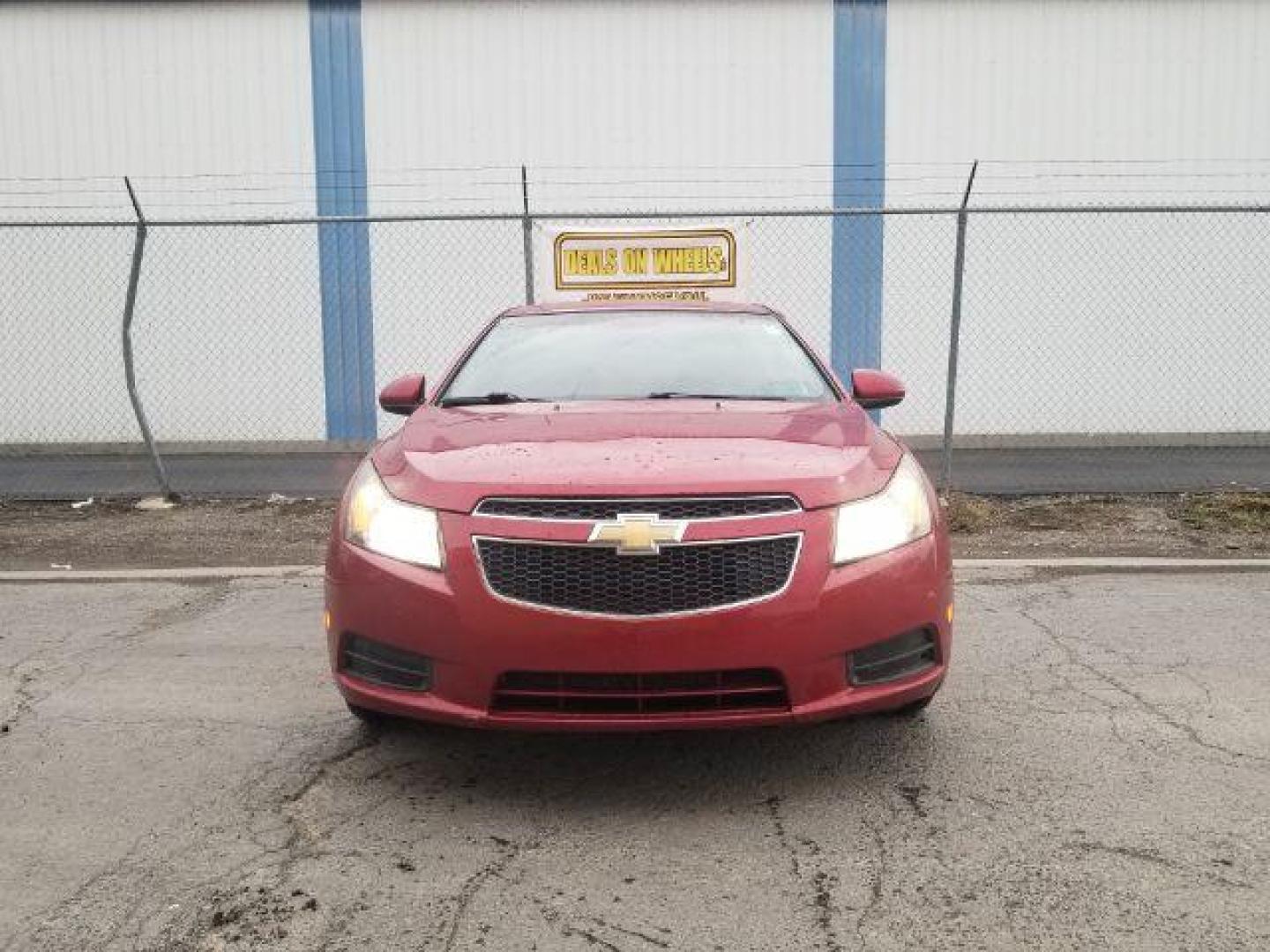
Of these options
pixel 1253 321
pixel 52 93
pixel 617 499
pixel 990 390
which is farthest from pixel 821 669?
pixel 52 93

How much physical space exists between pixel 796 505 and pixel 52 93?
40.8 feet

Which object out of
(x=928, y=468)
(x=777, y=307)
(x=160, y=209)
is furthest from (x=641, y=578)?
(x=160, y=209)

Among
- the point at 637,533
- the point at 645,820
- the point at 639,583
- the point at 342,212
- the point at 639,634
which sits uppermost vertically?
the point at 342,212

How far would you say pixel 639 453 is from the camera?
3.29m

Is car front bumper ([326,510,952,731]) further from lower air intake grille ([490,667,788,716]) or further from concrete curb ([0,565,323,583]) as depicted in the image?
concrete curb ([0,565,323,583])

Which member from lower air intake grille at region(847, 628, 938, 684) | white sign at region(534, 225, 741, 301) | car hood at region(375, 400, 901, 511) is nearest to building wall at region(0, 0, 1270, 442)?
white sign at region(534, 225, 741, 301)

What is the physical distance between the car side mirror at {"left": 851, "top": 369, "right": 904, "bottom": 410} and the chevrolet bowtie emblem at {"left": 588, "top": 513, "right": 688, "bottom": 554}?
176 centimetres

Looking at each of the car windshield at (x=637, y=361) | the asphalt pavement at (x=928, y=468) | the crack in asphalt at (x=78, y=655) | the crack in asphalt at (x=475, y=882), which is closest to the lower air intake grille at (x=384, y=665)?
the crack in asphalt at (x=475, y=882)

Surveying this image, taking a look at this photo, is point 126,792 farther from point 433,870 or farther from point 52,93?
point 52,93

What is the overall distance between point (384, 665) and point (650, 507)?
86 cm

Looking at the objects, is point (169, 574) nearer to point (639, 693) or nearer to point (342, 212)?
point (639, 693)

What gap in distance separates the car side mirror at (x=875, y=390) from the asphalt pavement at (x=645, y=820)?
3.52 feet

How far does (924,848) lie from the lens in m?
2.88

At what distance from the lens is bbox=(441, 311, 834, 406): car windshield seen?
14.1 feet
